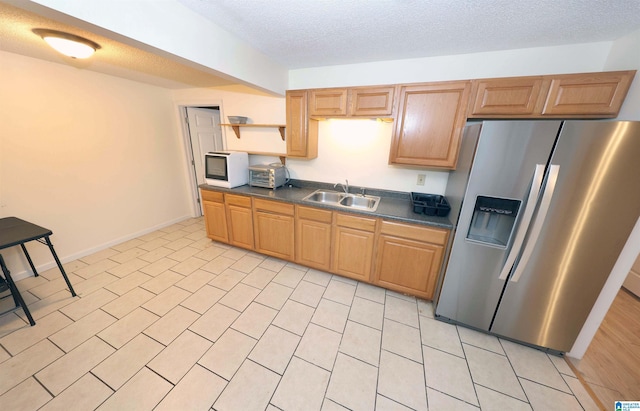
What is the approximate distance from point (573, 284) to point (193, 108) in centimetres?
495

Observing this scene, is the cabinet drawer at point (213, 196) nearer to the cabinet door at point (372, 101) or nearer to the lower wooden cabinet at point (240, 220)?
the lower wooden cabinet at point (240, 220)

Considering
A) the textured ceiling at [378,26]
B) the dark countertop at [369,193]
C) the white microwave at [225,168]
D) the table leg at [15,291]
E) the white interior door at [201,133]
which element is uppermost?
the textured ceiling at [378,26]

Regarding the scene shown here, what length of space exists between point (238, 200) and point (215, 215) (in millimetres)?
525

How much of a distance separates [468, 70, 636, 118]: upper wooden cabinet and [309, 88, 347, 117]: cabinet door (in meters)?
1.14

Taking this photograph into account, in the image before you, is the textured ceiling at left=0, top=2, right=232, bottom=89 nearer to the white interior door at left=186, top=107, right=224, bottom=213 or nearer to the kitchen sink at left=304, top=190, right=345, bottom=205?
the white interior door at left=186, top=107, right=224, bottom=213

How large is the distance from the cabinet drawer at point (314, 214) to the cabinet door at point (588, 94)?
6.52ft

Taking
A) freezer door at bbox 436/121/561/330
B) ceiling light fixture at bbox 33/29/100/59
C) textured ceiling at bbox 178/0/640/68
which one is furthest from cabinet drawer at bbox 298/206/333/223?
ceiling light fixture at bbox 33/29/100/59

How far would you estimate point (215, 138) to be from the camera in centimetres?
407

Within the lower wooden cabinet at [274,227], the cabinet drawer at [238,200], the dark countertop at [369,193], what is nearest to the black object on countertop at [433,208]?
the dark countertop at [369,193]

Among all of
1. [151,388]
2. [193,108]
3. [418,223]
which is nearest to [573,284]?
[418,223]

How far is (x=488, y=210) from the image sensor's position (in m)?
1.55

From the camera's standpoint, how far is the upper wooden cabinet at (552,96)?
1.50m

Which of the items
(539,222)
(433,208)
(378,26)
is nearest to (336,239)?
(433,208)

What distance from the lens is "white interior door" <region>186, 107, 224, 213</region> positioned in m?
3.62
